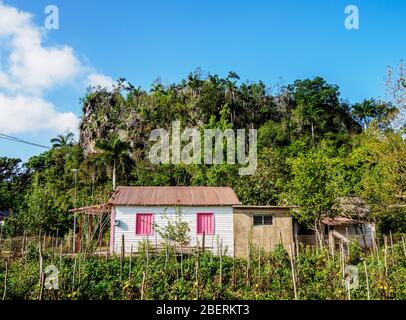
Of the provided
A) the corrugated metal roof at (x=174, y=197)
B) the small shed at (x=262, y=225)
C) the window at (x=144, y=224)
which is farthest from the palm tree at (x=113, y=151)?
the small shed at (x=262, y=225)

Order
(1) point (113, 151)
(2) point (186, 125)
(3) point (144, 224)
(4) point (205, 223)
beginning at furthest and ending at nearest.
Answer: (2) point (186, 125) < (1) point (113, 151) < (4) point (205, 223) < (3) point (144, 224)

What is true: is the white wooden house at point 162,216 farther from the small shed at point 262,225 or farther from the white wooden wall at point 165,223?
the small shed at point 262,225

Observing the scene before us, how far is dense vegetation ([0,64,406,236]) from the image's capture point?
2984 centimetres

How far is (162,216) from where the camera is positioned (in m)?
19.1

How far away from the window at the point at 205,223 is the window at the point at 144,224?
2623 mm

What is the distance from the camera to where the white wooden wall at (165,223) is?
18688 millimetres

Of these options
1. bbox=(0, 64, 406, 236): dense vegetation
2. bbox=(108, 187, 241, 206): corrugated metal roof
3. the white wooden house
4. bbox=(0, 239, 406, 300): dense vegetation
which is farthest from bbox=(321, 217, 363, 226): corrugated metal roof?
bbox=(0, 239, 406, 300): dense vegetation

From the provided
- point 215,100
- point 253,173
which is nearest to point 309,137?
point 215,100

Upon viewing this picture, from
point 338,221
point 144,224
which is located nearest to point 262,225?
point 144,224

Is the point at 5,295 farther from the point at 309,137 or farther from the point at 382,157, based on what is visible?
the point at 309,137

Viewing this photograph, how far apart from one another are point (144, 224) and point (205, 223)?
3367 mm

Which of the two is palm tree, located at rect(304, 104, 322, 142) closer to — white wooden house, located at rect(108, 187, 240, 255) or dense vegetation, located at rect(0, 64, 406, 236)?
dense vegetation, located at rect(0, 64, 406, 236)

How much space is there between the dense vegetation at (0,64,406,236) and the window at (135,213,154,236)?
37.5ft

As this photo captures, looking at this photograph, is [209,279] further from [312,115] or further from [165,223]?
[312,115]
